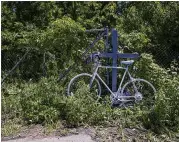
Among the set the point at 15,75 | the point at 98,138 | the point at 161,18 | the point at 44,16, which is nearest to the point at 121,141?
the point at 98,138

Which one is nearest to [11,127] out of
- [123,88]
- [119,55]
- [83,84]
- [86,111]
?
[86,111]

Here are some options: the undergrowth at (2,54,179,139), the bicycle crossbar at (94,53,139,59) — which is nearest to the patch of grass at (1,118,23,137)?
the undergrowth at (2,54,179,139)

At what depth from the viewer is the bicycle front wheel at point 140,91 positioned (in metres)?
6.32

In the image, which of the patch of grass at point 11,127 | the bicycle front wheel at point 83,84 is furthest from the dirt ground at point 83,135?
the bicycle front wheel at point 83,84

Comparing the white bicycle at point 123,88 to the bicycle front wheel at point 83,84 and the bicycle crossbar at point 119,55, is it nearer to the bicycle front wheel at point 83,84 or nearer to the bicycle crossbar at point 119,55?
the bicycle front wheel at point 83,84

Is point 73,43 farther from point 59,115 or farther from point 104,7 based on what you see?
point 104,7

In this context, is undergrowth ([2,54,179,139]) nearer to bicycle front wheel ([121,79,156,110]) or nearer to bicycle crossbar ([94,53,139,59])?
bicycle front wheel ([121,79,156,110])

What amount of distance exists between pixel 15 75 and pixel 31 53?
0.69 meters

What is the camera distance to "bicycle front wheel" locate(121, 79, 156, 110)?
6316 millimetres

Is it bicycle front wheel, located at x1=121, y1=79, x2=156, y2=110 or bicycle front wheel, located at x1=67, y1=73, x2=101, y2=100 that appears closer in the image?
bicycle front wheel, located at x1=67, y1=73, x2=101, y2=100

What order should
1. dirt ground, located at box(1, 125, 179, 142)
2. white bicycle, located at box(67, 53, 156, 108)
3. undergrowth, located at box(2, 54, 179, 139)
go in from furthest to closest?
white bicycle, located at box(67, 53, 156, 108) → undergrowth, located at box(2, 54, 179, 139) → dirt ground, located at box(1, 125, 179, 142)

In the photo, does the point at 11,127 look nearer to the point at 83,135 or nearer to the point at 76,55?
the point at 83,135

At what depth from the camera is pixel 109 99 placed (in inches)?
246

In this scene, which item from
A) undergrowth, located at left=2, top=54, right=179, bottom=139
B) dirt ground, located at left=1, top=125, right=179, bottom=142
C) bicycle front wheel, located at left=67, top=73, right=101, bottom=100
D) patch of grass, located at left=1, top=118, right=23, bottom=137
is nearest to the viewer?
dirt ground, located at left=1, top=125, right=179, bottom=142
